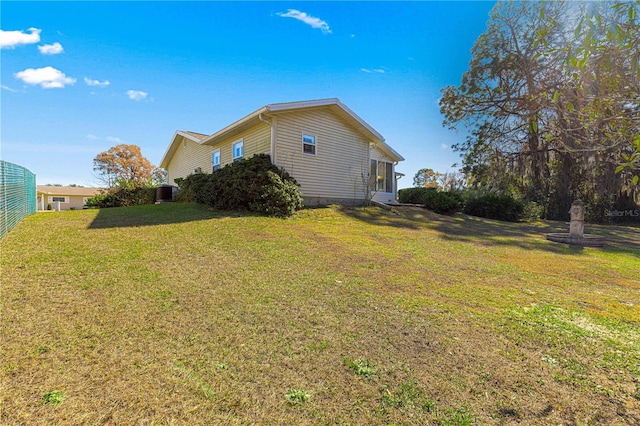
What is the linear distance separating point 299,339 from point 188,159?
19296mm

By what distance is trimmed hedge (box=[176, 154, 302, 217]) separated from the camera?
32.9ft

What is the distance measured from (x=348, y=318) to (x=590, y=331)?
9.42ft

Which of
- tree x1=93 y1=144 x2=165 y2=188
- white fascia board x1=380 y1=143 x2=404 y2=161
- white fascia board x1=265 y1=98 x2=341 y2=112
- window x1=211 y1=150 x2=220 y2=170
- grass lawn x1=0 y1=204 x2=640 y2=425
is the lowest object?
grass lawn x1=0 y1=204 x2=640 y2=425

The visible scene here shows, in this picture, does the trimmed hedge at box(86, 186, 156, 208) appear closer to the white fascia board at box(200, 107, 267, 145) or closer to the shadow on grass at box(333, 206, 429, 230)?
the white fascia board at box(200, 107, 267, 145)

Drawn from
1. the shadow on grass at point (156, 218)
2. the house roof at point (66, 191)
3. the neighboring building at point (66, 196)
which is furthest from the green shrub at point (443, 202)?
the house roof at point (66, 191)

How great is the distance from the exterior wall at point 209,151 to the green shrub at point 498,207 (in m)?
13.4

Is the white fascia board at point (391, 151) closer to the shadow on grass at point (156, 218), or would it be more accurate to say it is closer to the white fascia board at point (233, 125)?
the white fascia board at point (233, 125)

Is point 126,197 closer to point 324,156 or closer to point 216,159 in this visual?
point 216,159

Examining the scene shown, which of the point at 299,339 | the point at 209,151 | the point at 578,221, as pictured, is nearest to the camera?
the point at 299,339

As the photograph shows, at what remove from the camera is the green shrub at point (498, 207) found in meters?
16.5

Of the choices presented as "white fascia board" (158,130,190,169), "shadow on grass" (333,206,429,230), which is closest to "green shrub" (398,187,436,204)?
"shadow on grass" (333,206,429,230)

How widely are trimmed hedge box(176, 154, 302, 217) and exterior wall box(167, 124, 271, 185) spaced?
5.00ft

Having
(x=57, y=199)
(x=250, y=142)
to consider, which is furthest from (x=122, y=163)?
(x=250, y=142)

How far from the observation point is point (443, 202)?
15.5 m
